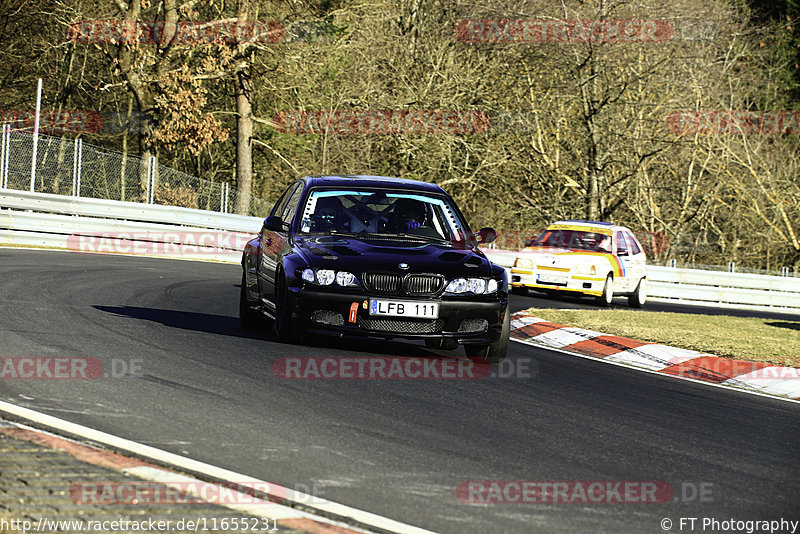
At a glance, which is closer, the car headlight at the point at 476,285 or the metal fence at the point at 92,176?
the car headlight at the point at 476,285

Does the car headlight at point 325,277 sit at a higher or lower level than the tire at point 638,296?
higher

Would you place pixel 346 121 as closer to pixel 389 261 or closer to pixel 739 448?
pixel 389 261

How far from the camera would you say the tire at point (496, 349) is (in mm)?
9680

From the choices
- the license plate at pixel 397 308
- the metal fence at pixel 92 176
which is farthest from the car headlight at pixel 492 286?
the metal fence at pixel 92 176

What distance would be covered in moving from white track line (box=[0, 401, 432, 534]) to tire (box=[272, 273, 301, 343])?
10.6 feet

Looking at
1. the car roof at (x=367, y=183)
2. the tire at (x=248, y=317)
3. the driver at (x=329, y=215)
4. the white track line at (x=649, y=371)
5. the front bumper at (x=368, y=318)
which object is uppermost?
the car roof at (x=367, y=183)

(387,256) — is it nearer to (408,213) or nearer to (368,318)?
(368,318)

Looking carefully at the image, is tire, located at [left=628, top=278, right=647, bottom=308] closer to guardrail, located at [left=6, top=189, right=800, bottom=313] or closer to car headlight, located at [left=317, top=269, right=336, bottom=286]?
guardrail, located at [left=6, top=189, right=800, bottom=313]

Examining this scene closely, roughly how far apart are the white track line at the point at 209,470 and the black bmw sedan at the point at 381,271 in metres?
3.27

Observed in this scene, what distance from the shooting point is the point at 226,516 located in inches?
174

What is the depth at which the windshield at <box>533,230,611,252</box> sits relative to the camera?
2186 cm

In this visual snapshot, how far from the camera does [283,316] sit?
9367mm

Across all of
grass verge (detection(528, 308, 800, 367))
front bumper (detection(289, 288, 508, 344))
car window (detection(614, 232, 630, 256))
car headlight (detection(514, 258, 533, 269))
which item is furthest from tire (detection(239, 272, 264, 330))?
car window (detection(614, 232, 630, 256))

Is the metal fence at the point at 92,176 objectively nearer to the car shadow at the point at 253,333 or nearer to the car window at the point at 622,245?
the car window at the point at 622,245
